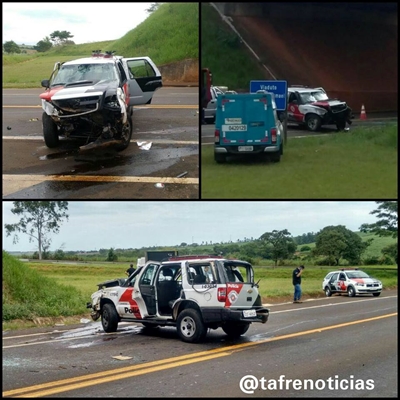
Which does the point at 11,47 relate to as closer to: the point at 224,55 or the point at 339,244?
the point at 224,55

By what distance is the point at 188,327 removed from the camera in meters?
11.0

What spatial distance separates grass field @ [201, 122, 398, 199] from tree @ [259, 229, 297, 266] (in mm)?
4832

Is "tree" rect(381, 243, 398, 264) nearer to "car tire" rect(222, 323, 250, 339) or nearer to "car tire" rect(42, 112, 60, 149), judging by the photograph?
"car tire" rect(42, 112, 60, 149)

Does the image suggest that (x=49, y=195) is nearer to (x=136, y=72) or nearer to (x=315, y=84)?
(x=136, y=72)

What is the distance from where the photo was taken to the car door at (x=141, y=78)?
17.1 metres

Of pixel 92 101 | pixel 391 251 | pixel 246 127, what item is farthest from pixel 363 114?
pixel 92 101

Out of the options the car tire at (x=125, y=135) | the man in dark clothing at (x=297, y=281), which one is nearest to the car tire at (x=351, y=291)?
the man in dark clothing at (x=297, y=281)

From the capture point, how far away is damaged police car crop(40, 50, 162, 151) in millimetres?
14086

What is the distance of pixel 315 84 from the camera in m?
25.4

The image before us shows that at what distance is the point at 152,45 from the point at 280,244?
8.61 meters

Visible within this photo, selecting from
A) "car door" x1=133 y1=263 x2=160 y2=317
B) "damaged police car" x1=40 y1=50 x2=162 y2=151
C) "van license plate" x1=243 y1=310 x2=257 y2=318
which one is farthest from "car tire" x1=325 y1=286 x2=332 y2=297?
"van license plate" x1=243 y1=310 x2=257 y2=318

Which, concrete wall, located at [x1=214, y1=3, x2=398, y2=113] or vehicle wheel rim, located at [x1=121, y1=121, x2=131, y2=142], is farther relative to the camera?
concrete wall, located at [x1=214, y1=3, x2=398, y2=113]

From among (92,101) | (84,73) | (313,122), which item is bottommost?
(92,101)

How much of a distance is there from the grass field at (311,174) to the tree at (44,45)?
6413 millimetres
